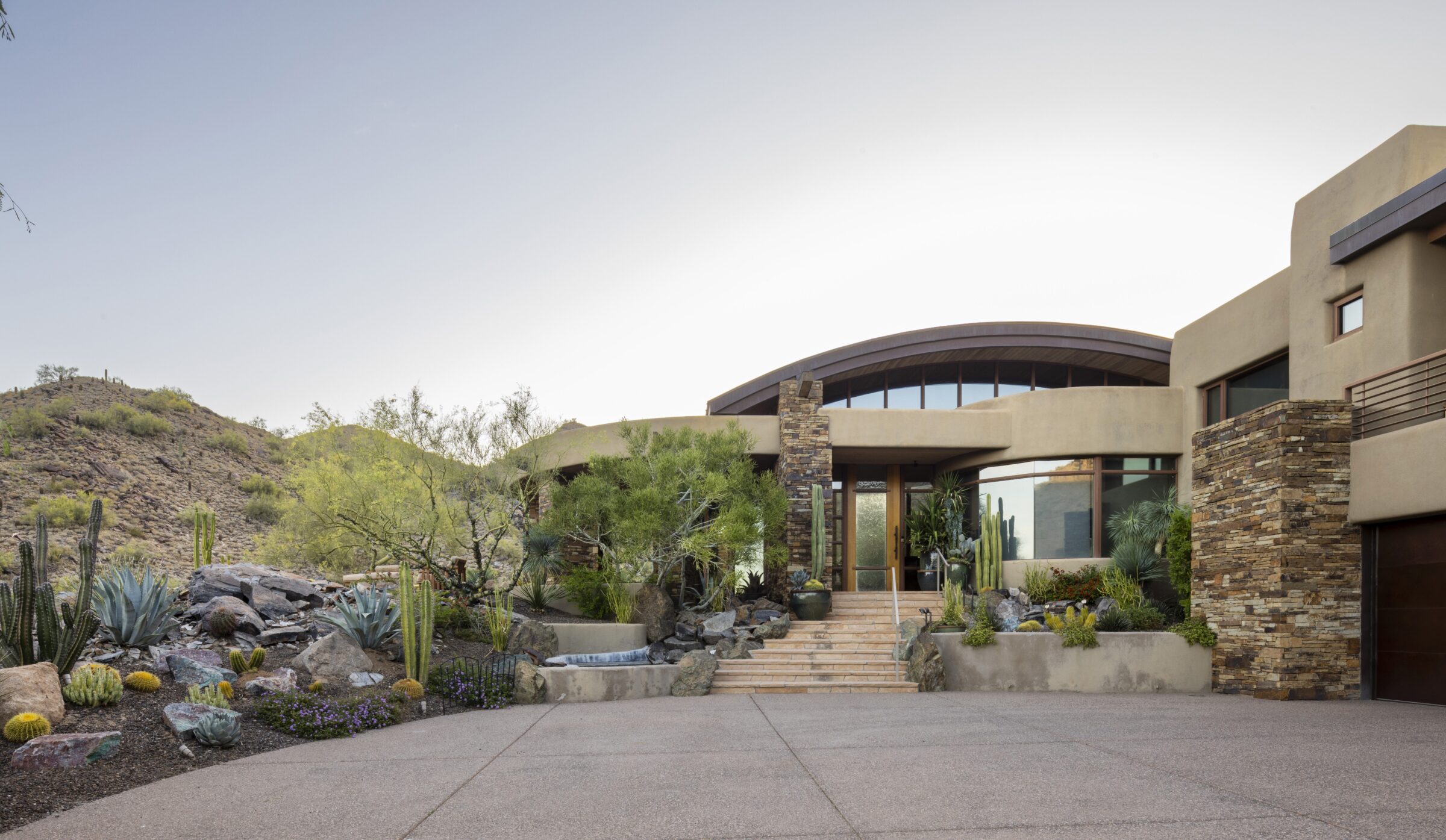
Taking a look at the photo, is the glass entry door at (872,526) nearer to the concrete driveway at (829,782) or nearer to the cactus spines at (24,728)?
the concrete driveway at (829,782)

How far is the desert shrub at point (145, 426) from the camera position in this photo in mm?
36594

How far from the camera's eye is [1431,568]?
10.2 metres

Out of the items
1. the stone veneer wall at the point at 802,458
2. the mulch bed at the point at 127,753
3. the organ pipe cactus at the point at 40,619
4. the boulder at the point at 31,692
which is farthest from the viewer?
the stone veneer wall at the point at 802,458

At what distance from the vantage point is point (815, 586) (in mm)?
15961

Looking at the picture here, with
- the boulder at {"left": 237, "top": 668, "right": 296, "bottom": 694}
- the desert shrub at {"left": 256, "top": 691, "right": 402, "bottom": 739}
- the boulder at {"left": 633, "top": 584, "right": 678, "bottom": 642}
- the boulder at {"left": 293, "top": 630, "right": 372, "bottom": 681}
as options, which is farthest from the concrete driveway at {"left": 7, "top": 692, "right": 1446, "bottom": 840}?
the boulder at {"left": 633, "top": 584, "right": 678, "bottom": 642}

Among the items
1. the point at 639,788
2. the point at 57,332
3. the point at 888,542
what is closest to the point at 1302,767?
the point at 639,788

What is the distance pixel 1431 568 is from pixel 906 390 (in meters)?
12.5

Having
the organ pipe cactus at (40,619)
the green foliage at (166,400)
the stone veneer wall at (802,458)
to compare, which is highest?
the green foliage at (166,400)

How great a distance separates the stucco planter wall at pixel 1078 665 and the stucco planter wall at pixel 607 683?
4.36 meters

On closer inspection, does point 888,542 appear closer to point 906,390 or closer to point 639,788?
point 906,390

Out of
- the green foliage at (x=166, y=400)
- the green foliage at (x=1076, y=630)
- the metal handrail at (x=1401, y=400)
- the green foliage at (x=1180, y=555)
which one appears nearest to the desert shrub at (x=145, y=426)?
the green foliage at (x=166, y=400)

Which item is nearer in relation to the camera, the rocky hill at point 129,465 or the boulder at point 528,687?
the boulder at point 528,687

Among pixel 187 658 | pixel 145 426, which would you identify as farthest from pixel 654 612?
pixel 145 426

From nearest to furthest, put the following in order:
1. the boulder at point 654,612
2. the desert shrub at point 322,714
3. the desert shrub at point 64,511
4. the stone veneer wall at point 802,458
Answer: the desert shrub at point 322,714
the boulder at point 654,612
the stone veneer wall at point 802,458
the desert shrub at point 64,511
